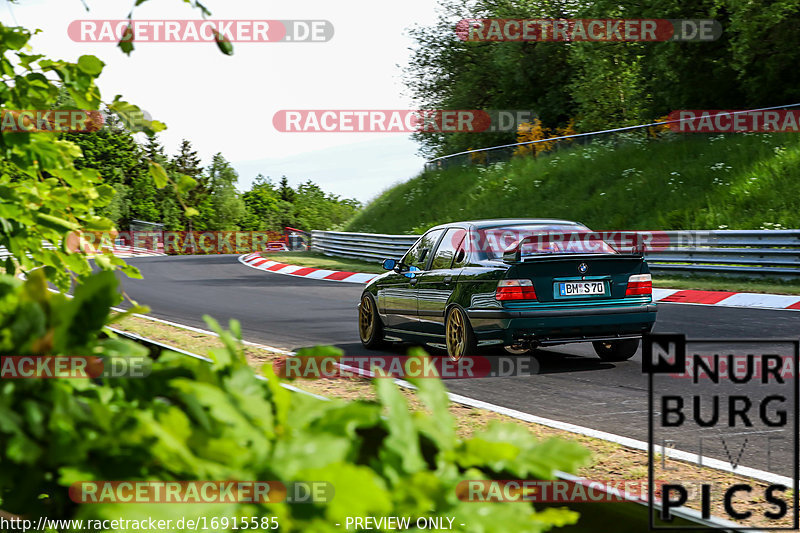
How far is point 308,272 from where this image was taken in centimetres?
2736

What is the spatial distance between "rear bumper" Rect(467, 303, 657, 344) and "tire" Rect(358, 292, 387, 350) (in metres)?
2.43

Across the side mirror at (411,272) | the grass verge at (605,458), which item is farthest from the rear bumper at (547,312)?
the side mirror at (411,272)

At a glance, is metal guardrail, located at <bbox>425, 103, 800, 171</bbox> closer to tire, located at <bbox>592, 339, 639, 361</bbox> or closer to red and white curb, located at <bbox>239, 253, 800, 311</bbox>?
red and white curb, located at <bbox>239, 253, 800, 311</bbox>

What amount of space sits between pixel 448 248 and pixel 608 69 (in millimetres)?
26639

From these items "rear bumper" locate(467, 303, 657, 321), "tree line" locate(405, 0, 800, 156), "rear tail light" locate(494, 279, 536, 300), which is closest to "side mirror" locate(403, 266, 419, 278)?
"rear bumper" locate(467, 303, 657, 321)

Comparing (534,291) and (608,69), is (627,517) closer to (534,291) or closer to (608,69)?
(534,291)

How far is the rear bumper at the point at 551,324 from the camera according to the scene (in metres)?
8.87

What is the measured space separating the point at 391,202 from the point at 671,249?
22.8m

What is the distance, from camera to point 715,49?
29688 millimetres

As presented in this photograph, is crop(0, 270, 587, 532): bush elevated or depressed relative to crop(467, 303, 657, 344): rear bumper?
elevated

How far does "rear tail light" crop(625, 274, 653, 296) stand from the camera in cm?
923

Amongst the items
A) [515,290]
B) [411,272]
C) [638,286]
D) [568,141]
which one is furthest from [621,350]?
[568,141]

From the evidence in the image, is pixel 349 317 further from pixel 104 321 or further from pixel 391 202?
pixel 391 202

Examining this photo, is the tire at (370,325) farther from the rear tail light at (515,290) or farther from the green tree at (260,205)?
the green tree at (260,205)
